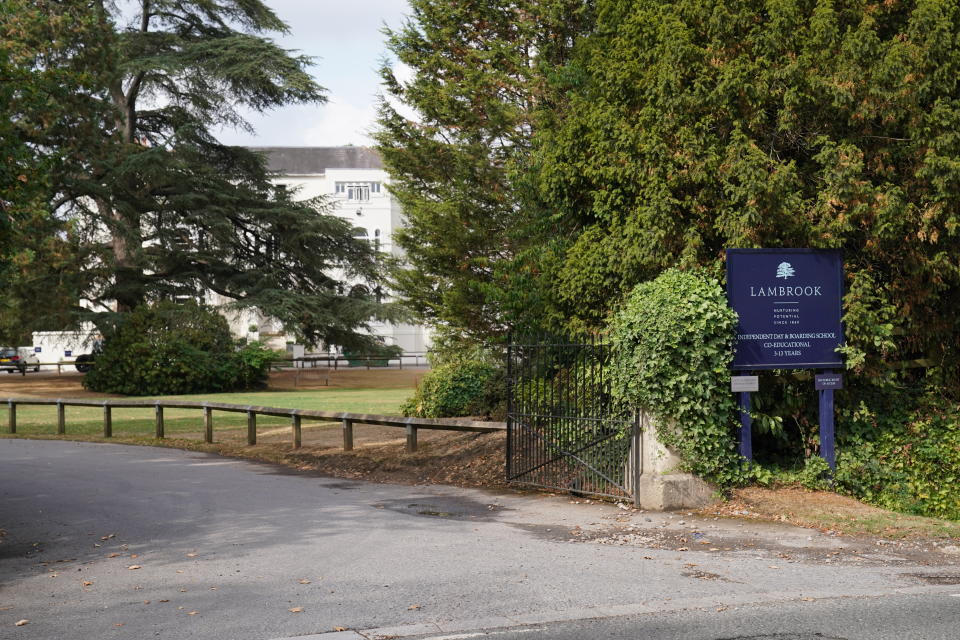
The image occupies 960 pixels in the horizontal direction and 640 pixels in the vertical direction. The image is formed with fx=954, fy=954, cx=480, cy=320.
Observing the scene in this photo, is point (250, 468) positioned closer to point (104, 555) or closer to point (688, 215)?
point (104, 555)

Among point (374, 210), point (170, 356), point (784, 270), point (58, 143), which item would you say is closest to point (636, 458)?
point (784, 270)

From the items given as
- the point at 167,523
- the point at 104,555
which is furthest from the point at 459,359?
the point at 104,555

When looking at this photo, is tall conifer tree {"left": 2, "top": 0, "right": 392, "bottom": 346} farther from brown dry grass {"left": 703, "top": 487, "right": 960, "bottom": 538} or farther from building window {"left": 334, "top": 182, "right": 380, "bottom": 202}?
building window {"left": 334, "top": 182, "right": 380, "bottom": 202}

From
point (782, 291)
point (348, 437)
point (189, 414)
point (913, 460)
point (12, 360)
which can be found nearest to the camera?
point (782, 291)

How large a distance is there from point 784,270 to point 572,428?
Result: 3180mm

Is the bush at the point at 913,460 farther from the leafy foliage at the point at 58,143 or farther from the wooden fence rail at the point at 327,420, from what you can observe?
the leafy foliage at the point at 58,143

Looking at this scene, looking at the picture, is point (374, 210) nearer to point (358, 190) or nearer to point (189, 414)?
point (358, 190)

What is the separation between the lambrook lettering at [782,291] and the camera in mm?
11055

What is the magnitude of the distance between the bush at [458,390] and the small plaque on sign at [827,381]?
9.15 metres

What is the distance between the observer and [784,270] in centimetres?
1112

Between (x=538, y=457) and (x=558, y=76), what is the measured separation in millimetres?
6361

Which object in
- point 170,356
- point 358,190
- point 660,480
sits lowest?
point 660,480

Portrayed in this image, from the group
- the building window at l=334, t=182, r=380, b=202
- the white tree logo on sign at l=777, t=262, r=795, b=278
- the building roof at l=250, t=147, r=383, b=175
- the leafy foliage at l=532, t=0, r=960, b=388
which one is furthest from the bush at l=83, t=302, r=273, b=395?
the building roof at l=250, t=147, r=383, b=175

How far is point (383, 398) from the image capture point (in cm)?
3253
